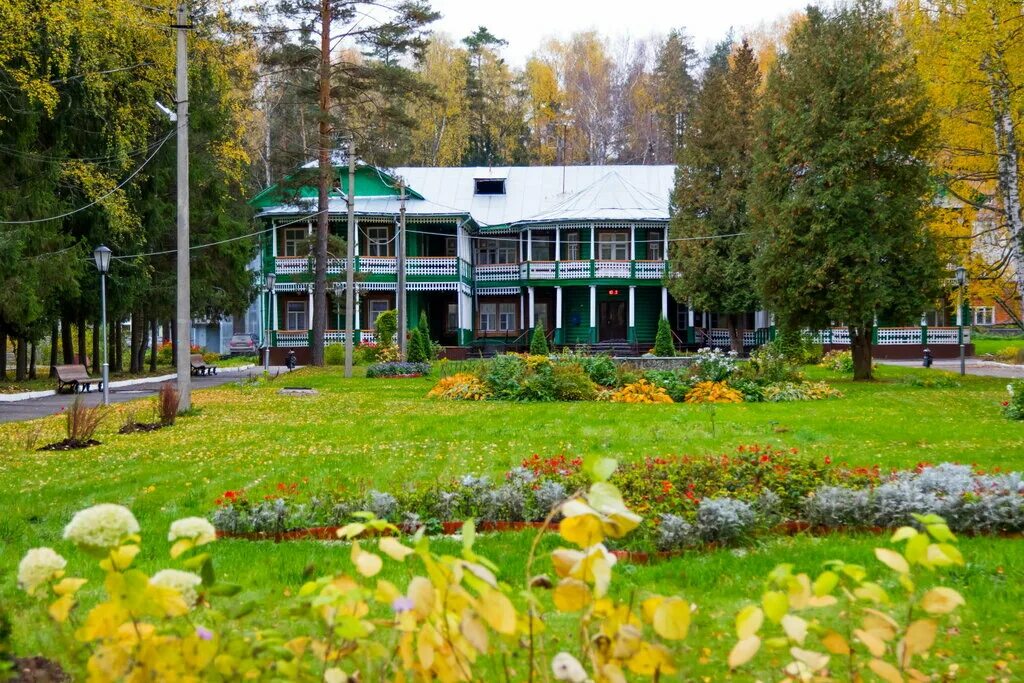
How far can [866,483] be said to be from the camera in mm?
7102

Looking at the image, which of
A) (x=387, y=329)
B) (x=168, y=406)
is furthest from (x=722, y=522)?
(x=387, y=329)

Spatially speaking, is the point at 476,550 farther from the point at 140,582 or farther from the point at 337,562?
the point at 140,582

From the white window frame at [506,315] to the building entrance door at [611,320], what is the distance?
4.42 meters

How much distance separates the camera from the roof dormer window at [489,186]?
4506 centimetres

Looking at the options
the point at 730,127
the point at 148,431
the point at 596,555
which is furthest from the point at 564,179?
the point at 596,555

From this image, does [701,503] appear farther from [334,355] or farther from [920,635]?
[334,355]

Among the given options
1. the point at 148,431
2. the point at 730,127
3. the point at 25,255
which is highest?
the point at 730,127

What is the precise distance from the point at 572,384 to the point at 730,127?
1884cm

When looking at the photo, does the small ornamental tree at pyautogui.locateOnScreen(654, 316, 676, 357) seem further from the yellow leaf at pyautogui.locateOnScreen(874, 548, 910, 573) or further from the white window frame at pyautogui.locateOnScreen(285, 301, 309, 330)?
the yellow leaf at pyautogui.locateOnScreen(874, 548, 910, 573)

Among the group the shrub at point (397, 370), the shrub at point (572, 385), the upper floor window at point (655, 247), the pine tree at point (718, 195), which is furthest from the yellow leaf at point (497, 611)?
the upper floor window at point (655, 247)

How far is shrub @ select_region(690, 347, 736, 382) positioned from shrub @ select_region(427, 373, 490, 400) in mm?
4729

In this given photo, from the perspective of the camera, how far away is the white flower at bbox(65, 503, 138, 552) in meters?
2.29

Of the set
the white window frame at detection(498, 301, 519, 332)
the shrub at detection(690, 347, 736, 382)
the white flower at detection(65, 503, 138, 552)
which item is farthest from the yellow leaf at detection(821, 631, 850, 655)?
the white window frame at detection(498, 301, 519, 332)

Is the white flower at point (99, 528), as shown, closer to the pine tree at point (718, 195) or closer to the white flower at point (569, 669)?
the white flower at point (569, 669)
